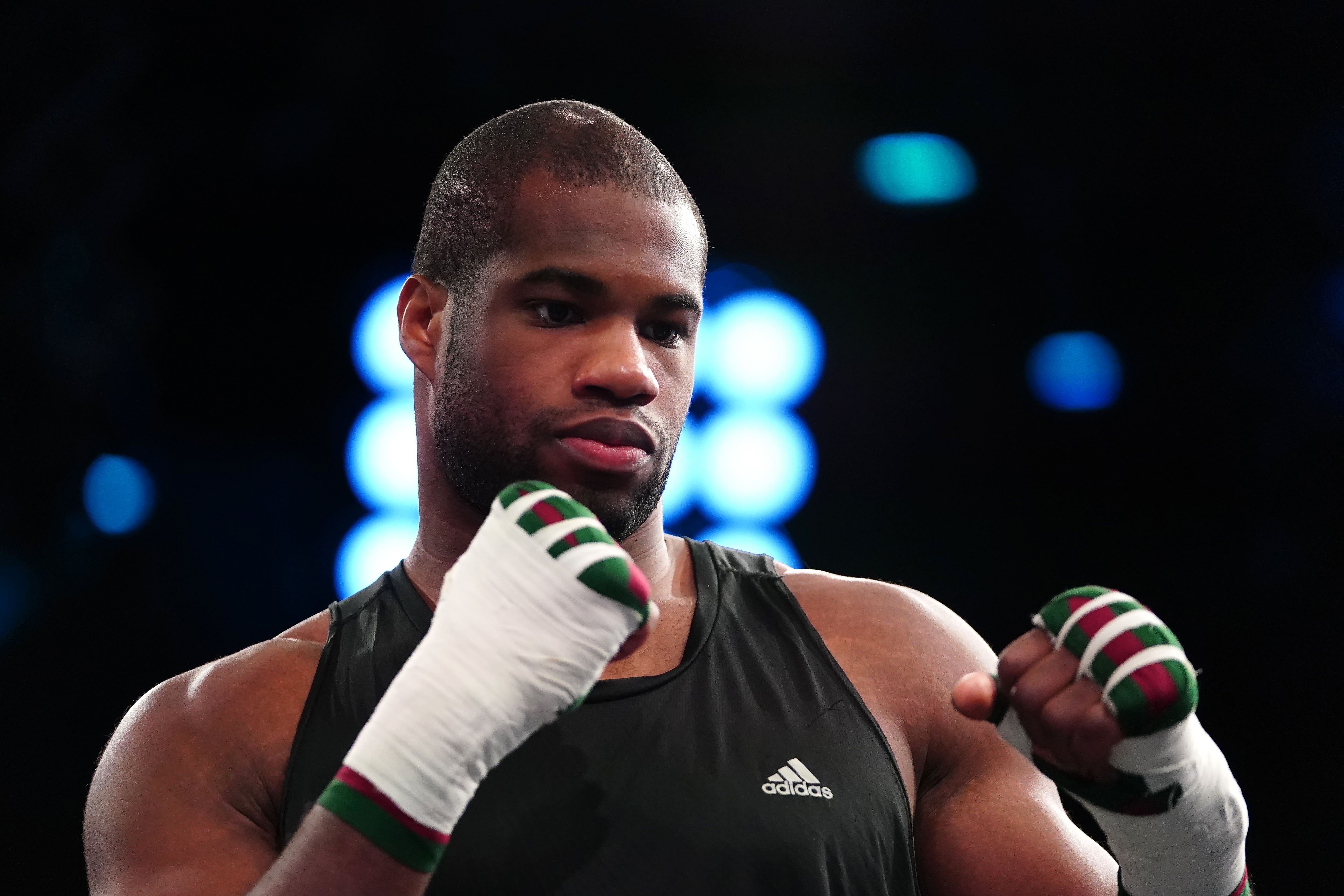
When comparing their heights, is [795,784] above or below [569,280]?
below

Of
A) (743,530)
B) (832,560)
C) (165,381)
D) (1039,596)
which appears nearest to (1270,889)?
(1039,596)

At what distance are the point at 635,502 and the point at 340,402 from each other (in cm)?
158

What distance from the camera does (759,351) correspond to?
3135mm

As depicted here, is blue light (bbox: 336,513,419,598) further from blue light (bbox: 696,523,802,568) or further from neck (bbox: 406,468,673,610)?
neck (bbox: 406,468,673,610)

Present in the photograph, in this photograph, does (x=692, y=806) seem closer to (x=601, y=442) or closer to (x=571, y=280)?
(x=601, y=442)

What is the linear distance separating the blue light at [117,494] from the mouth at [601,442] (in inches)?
66.0

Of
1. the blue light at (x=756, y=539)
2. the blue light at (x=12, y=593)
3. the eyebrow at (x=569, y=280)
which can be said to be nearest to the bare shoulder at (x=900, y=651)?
the eyebrow at (x=569, y=280)

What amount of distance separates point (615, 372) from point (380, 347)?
162cm

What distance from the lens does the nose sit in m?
1.55

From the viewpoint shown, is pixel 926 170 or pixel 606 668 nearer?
pixel 606 668

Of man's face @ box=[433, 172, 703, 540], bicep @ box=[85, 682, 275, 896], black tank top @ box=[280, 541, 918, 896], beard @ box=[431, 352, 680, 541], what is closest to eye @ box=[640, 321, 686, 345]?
man's face @ box=[433, 172, 703, 540]

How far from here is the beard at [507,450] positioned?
1.58 m

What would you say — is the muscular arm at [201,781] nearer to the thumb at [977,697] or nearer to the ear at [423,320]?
the ear at [423,320]

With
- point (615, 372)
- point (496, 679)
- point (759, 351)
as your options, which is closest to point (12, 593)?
point (759, 351)
